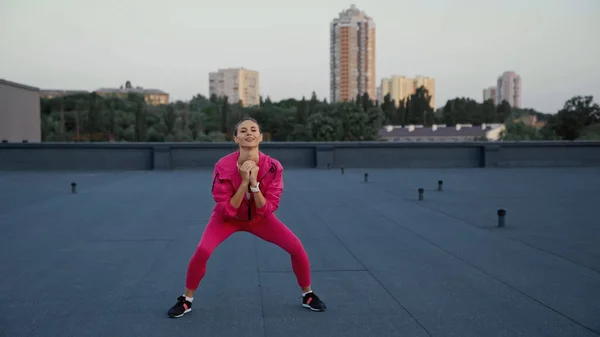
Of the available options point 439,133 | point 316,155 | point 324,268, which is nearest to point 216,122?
point 439,133

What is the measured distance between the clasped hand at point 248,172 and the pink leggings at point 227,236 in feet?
1.94

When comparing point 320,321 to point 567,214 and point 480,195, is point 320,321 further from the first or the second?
point 480,195

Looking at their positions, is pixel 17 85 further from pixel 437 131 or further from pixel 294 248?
pixel 437 131

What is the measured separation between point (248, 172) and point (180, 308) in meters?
1.42

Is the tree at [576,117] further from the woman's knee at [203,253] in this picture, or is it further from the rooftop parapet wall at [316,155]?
the woman's knee at [203,253]

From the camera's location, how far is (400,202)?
13.5 meters

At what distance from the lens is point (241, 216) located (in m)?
5.20

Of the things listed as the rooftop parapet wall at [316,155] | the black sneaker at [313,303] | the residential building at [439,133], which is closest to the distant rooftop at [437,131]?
the residential building at [439,133]

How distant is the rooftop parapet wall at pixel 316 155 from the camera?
24.4 meters

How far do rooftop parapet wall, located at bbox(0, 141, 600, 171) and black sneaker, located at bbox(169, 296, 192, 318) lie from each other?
63.2ft

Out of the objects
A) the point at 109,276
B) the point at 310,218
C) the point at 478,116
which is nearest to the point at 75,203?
the point at 310,218

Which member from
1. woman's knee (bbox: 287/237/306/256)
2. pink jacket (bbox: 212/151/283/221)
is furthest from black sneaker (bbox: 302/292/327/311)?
pink jacket (bbox: 212/151/283/221)

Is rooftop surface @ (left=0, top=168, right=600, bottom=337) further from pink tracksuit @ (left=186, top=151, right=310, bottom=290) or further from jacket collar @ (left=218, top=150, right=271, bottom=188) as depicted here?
jacket collar @ (left=218, top=150, right=271, bottom=188)

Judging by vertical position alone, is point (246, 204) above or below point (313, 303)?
above
